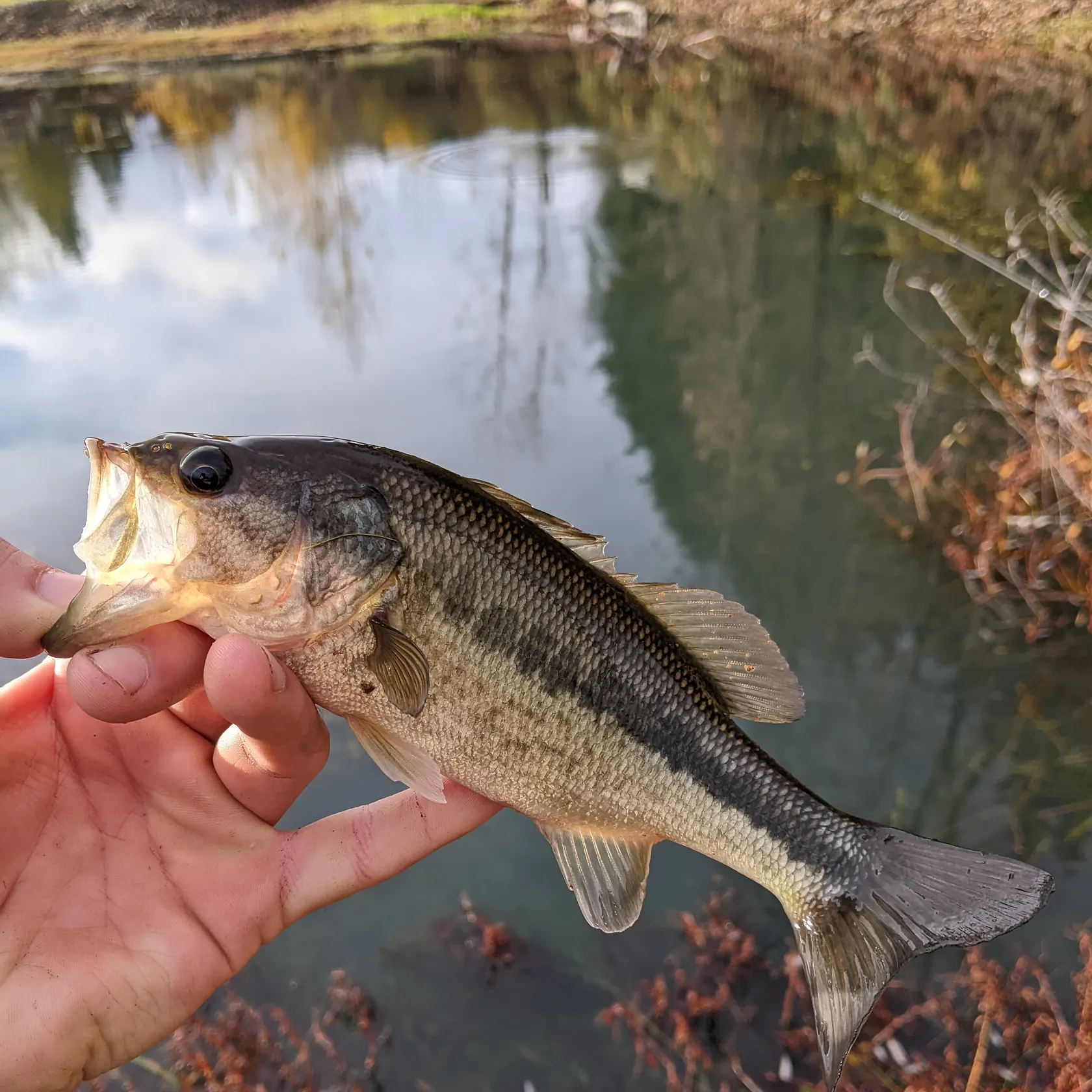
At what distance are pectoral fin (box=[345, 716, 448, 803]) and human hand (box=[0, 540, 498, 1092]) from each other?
14cm

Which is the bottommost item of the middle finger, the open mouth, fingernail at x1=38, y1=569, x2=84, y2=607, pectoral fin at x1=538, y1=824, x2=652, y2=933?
pectoral fin at x1=538, y1=824, x2=652, y2=933

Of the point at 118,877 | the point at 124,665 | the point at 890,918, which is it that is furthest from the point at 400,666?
the point at 890,918

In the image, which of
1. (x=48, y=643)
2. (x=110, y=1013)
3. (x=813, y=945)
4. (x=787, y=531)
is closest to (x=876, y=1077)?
(x=813, y=945)

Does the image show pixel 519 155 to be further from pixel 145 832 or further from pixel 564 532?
pixel 145 832

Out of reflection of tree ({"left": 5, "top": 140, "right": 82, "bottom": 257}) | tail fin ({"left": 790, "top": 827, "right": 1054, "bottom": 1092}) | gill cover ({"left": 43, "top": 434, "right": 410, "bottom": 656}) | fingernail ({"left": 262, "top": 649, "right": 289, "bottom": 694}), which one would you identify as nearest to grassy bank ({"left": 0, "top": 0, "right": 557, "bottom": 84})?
reflection of tree ({"left": 5, "top": 140, "right": 82, "bottom": 257})

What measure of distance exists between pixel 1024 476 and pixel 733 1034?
3.77 meters

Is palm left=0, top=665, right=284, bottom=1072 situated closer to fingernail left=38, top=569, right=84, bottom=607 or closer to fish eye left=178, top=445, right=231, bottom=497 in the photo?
fingernail left=38, top=569, right=84, bottom=607

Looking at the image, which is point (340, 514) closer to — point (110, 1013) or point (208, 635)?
point (208, 635)

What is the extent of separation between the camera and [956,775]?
187 inches

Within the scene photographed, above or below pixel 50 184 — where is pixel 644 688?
above

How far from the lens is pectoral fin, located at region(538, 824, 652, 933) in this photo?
214cm

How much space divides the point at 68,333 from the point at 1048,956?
10984 millimetres

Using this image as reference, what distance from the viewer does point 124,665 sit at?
1.64 metres

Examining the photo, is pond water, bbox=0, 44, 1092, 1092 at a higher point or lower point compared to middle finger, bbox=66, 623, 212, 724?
lower
